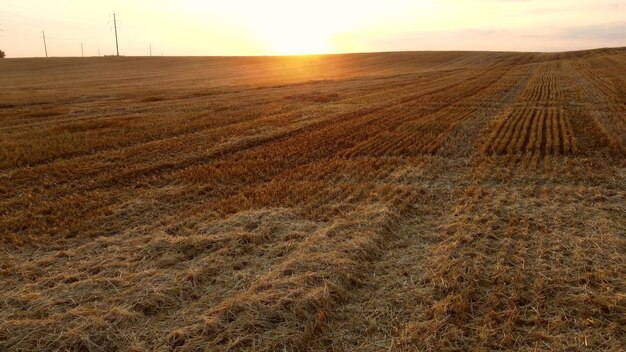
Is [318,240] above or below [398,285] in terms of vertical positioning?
above

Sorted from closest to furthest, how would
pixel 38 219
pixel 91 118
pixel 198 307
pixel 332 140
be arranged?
1. pixel 198 307
2. pixel 38 219
3. pixel 332 140
4. pixel 91 118

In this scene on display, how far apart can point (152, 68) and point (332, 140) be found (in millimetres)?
70012

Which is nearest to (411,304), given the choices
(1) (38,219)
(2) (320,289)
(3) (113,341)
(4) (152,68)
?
(2) (320,289)

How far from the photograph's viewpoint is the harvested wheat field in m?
5.30

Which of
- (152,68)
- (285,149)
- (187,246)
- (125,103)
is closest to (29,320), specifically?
(187,246)

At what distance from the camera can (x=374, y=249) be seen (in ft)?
24.3

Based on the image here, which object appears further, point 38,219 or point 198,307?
point 38,219

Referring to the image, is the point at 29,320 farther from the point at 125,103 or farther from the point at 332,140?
the point at 125,103

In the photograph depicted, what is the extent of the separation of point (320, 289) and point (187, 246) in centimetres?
270

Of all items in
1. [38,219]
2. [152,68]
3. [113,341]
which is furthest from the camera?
[152,68]

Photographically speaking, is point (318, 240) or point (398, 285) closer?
point (398, 285)

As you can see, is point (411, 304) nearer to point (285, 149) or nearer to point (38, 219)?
point (38, 219)

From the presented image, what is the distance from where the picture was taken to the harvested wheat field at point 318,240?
17.4 ft

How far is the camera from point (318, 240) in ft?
24.9
